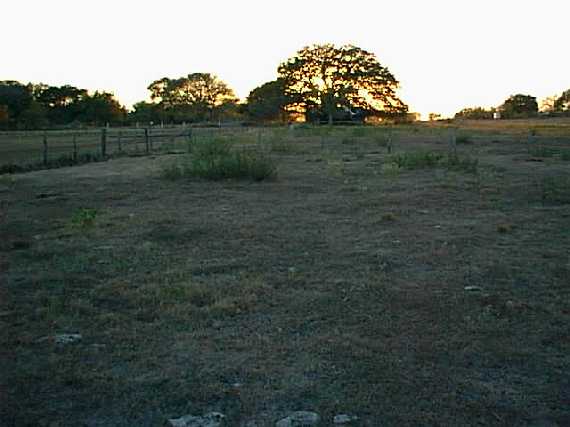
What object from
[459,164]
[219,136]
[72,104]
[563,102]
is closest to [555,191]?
[459,164]

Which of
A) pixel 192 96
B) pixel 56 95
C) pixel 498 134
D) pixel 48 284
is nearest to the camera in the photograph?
pixel 48 284

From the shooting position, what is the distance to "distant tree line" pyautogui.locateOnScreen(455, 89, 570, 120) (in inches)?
3061

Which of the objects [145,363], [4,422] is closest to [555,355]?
[145,363]

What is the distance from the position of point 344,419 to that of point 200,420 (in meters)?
0.91

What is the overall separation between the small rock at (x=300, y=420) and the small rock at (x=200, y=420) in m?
0.38

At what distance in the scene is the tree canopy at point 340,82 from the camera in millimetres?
66250

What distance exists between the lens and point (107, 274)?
776 centimetres

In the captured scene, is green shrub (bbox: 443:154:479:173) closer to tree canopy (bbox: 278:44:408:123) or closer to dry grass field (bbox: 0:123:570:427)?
dry grass field (bbox: 0:123:570:427)

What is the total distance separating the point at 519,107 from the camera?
279 feet

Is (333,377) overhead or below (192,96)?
below

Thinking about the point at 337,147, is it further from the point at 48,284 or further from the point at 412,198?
the point at 48,284

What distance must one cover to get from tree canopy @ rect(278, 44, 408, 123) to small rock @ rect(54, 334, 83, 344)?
61.4 metres

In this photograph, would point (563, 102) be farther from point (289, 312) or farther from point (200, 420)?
point (200, 420)

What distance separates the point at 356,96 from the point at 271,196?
53.5 metres
